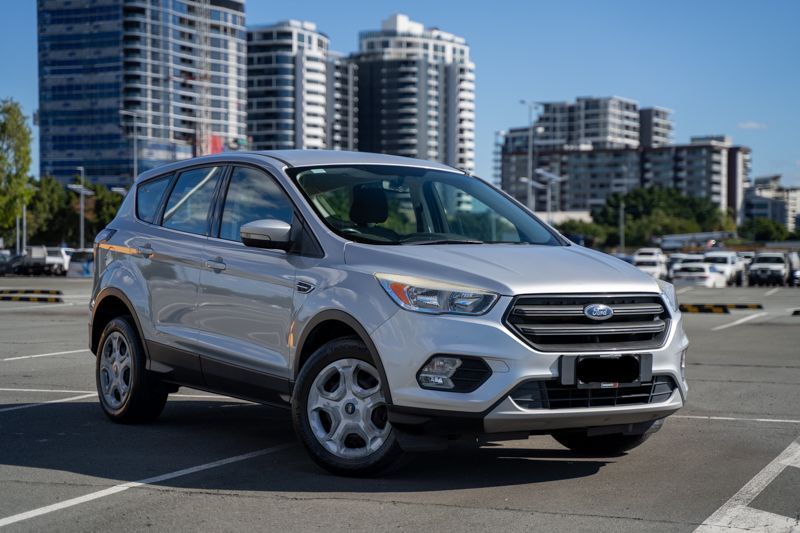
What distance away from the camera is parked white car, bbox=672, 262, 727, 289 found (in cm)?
4597

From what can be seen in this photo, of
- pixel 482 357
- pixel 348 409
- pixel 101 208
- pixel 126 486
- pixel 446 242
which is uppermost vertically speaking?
pixel 446 242

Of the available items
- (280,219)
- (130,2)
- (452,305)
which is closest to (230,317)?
(280,219)

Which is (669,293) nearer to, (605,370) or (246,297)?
(605,370)

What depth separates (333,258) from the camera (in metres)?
6.17

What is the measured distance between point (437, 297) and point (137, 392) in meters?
3.00

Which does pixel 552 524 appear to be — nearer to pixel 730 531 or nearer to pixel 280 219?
pixel 730 531

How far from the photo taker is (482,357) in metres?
5.42

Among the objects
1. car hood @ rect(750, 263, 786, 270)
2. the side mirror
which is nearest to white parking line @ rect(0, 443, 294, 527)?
the side mirror

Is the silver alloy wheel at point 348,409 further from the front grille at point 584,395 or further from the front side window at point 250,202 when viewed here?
the front side window at point 250,202

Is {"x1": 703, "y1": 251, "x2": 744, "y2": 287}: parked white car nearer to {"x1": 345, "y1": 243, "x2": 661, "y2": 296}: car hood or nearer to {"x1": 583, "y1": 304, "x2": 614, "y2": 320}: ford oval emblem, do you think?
{"x1": 345, "y1": 243, "x2": 661, "y2": 296}: car hood

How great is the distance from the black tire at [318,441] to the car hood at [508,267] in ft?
1.40

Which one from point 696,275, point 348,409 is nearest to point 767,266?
point 696,275

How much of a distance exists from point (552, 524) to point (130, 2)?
167 metres

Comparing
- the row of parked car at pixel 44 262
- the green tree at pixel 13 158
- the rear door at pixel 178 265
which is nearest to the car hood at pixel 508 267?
the rear door at pixel 178 265
